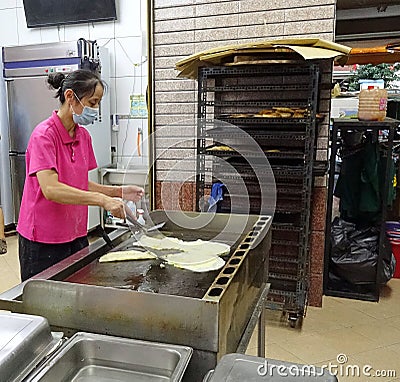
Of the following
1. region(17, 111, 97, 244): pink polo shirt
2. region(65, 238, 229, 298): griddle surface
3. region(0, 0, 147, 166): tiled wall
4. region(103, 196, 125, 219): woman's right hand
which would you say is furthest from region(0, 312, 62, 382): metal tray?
region(0, 0, 147, 166): tiled wall

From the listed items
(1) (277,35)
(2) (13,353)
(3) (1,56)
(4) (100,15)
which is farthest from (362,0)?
(2) (13,353)

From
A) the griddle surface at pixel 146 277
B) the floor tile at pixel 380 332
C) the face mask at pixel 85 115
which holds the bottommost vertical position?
the floor tile at pixel 380 332

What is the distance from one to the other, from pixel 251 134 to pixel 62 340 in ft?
6.65

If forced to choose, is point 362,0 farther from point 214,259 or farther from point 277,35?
point 214,259

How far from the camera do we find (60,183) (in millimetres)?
1683

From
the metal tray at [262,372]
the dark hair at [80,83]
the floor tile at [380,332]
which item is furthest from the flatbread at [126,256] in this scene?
the floor tile at [380,332]

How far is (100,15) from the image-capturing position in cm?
421

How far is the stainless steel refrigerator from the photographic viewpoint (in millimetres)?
3955

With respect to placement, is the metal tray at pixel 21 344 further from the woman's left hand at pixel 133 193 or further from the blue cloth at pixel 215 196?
the blue cloth at pixel 215 196

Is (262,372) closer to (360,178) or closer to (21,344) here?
(21,344)

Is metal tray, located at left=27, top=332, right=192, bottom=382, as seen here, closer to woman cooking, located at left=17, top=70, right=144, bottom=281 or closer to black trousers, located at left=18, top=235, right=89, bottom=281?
woman cooking, located at left=17, top=70, right=144, bottom=281

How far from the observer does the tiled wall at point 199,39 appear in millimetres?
2783

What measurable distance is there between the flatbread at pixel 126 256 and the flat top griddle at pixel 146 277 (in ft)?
0.05

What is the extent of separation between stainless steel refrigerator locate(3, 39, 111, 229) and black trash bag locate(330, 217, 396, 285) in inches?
94.9
